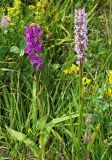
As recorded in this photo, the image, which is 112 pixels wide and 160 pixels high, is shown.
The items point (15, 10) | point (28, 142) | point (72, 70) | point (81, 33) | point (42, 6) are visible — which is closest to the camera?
point (81, 33)

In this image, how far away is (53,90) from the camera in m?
2.57

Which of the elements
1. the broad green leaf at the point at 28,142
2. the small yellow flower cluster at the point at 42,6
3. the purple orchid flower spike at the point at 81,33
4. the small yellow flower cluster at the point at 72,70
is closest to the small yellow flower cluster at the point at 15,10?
the small yellow flower cluster at the point at 42,6

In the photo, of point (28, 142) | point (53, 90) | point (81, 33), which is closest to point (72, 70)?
point (53, 90)

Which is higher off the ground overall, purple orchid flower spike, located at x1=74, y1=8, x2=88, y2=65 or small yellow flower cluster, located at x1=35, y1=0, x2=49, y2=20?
small yellow flower cluster, located at x1=35, y1=0, x2=49, y2=20

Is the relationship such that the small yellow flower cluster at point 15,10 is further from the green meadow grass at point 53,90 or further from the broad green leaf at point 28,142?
the broad green leaf at point 28,142

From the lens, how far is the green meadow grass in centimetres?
205

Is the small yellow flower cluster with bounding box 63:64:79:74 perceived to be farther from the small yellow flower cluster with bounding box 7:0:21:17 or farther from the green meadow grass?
the small yellow flower cluster with bounding box 7:0:21:17

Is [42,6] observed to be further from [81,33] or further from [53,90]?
[81,33]

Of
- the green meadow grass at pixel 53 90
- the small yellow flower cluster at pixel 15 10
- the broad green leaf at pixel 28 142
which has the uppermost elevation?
the small yellow flower cluster at pixel 15 10

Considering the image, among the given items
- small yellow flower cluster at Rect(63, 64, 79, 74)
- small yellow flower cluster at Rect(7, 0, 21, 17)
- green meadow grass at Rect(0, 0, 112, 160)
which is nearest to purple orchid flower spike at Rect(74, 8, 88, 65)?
green meadow grass at Rect(0, 0, 112, 160)

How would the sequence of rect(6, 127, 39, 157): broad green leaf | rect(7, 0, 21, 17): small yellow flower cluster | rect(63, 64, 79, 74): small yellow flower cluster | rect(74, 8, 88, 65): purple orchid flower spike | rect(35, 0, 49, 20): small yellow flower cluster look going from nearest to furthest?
rect(74, 8, 88, 65): purple orchid flower spike, rect(6, 127, 39, 157): broad green leaf, rect(63, 64, 79, 74): small yellow flower cluster, rect(7, 0, 21, 17): small yellow flower cluster, rect(35, 0, 49, 20): small yellow flower cluster

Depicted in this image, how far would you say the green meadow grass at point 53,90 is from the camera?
205cm

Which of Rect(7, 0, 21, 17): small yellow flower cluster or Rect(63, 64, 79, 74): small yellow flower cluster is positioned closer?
Rect(63, 64, 79, 74): small yellow flower cluster

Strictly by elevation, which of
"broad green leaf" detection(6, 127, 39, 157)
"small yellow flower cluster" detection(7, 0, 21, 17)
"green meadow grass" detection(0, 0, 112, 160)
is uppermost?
"small yellow flower cluster" detection(7, 0, 21, 17)
